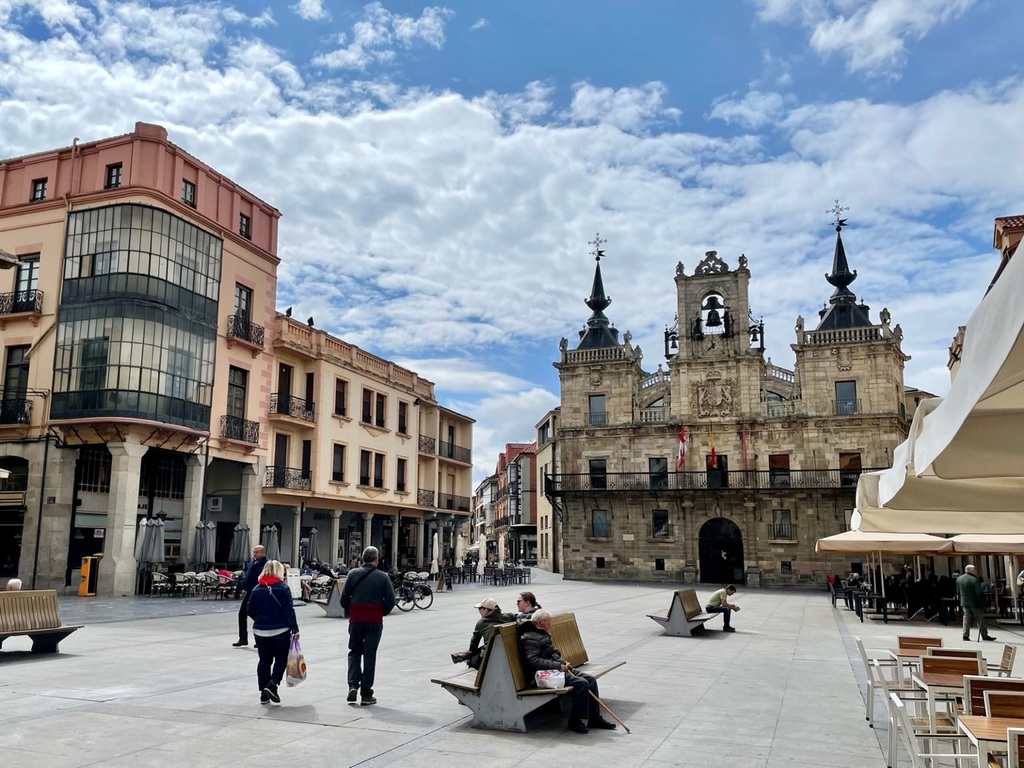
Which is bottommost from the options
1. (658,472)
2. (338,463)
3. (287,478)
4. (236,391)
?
(287,478)

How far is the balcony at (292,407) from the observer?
32.2 m

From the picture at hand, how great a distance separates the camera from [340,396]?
3659 centimetres

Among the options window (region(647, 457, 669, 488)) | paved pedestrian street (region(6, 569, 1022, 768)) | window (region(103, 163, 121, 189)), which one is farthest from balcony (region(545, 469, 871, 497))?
paved pedestrian street (region(6, 569, 1022, 768))

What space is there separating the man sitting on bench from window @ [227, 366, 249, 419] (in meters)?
23.6

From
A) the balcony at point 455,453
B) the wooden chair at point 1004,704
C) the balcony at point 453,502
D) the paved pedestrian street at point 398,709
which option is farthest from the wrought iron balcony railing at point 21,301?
the wooden chair at point 1004,704

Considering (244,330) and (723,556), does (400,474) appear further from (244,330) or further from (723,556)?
(723,556)

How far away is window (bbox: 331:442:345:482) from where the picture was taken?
3578 centimetres

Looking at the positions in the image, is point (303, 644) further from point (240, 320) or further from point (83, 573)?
point (240, 320)

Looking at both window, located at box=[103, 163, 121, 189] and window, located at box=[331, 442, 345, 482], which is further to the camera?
window, located at box=[331, 442, 345, 482]

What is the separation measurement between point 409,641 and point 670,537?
1315 inches

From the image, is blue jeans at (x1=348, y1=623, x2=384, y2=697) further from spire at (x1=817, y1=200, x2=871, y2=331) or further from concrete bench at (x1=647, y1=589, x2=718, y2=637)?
spire at (x1=817, y1=200, x2=871, y2=331)

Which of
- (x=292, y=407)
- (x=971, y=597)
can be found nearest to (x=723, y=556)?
(x=292, y=407)

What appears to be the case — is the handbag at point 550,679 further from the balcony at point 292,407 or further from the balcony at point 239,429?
the balcony at point 292,407

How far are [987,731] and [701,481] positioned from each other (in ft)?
136
